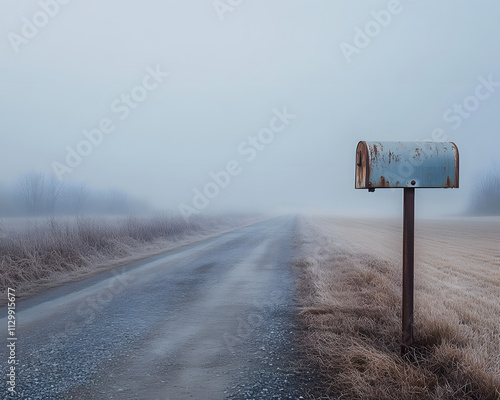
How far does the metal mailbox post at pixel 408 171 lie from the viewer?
149 inches

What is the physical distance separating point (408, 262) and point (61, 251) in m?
9.42

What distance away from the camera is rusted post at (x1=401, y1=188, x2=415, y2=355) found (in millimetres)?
3889

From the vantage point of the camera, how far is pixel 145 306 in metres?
6.37

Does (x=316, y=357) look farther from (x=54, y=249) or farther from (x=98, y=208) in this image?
(x=98, y=208)

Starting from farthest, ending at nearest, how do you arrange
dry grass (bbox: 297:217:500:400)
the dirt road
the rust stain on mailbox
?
the rust stain on mailbox < the dirt road < dry grass (bbox: 297:217:500:400)

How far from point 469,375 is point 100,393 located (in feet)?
11.0

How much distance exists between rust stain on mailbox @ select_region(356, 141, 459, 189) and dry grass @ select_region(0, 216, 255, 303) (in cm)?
706

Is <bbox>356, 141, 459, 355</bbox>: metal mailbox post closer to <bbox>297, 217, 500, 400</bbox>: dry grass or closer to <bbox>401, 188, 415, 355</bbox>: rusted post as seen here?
<bbox>401, 188, 415, 355</bbox>: rusted post

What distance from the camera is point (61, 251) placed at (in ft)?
33.4

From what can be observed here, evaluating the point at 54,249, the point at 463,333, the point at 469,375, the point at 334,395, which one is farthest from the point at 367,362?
the point at 54,249

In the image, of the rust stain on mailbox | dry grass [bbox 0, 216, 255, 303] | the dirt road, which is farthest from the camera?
dry grass [bbox 0, 216, 255, 303]

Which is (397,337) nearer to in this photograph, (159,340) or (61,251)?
(159,340)

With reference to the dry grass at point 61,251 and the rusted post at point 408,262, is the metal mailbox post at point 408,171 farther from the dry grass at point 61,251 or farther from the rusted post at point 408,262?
→ the dry grass at point 61,251

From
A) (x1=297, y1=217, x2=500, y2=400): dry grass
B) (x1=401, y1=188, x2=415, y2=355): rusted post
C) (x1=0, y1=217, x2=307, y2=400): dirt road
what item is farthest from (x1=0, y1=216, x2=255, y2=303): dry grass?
(x1=401, y1=188, x2=415, y2=355): rusted post
